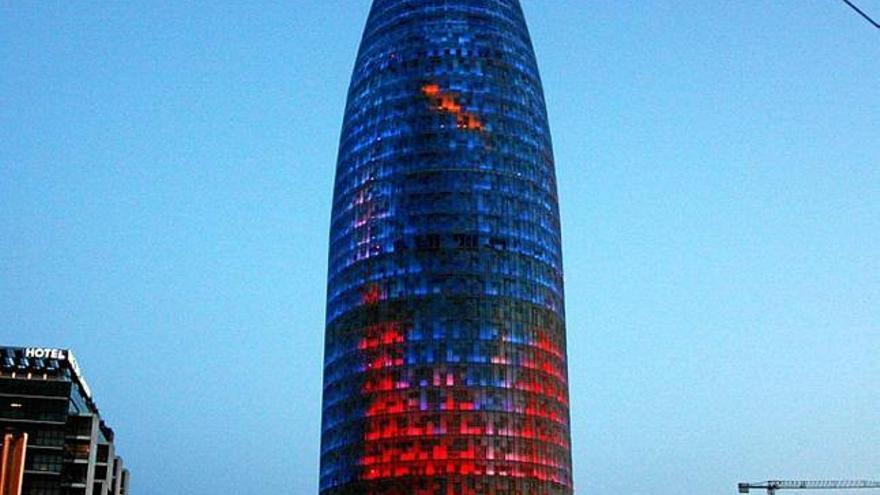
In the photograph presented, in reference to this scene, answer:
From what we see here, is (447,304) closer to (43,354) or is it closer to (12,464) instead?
(43,354)

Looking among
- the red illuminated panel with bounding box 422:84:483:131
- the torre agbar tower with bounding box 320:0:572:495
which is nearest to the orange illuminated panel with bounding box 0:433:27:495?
the torre agbar tower with bounding box 320:0:572:495

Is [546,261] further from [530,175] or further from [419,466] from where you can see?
[419,466]

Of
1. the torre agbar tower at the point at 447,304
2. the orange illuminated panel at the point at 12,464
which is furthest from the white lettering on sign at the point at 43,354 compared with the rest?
the orange illuminated panel at the point at 12,464

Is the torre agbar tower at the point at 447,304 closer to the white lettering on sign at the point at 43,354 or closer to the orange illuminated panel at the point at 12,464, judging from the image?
the white lettering on sign at the point at 43,354

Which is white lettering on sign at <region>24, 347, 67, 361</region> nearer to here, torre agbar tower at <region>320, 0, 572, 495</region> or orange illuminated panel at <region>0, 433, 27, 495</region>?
torre agbar tower at <region>320, 0, 572, 495</region>

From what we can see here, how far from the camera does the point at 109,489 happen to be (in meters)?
187

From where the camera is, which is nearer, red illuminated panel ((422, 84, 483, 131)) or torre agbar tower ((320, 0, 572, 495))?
torre agbar tower ((320, 0, 572, 495))

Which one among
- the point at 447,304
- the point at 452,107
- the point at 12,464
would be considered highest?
the point at 452,107

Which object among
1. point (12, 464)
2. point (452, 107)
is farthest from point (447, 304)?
point (12, 464)

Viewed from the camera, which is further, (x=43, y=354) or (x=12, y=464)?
(x=43, y=354)

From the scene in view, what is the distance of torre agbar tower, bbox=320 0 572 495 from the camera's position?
586 ft

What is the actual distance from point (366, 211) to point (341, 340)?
940 inches

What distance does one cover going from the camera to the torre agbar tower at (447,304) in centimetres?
17862

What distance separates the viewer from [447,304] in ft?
605
